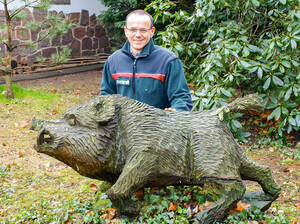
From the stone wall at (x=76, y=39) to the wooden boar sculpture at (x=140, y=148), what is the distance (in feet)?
27.2

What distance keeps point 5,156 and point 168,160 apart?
3.62m

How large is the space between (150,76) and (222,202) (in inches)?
54.4

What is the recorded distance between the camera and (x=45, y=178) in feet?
14.8

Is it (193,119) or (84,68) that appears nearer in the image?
(193,119)

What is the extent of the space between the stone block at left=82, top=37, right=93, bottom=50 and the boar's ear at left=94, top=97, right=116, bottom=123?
9580 mm

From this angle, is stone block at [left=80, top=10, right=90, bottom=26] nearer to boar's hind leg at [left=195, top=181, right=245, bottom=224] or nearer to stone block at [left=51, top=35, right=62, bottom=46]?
stone block at [left=51, top=35, right=62, bottom=46]

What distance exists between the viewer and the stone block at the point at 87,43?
1169 cm

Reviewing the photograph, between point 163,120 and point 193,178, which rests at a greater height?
point 163,120

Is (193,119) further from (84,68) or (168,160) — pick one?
(84,68)

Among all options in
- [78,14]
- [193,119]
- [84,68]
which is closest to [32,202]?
[193,119]

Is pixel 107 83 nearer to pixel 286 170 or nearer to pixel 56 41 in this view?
pixel 286 170

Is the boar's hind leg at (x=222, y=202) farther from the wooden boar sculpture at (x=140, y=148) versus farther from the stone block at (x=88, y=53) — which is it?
the stone block at (x=88, y=53)

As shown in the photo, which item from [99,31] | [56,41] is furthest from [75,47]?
[99,31]

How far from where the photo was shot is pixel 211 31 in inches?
217
